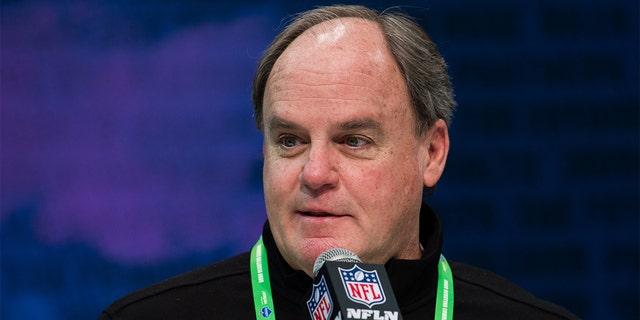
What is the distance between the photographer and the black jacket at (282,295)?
270 centimetres

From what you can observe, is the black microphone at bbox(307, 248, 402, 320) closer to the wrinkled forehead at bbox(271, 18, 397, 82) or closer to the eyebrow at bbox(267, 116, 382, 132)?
the eyebrow at bbox(267, 116, 382, 132)

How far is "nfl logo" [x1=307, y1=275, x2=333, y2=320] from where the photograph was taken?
73.9 inches

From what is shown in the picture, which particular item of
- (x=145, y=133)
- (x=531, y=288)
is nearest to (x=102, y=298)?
(x=145, y=133)

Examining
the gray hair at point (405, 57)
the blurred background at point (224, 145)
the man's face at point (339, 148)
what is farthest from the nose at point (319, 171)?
the blurred background at point (224, 145)

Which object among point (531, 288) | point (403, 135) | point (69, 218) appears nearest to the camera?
point (403, 135)

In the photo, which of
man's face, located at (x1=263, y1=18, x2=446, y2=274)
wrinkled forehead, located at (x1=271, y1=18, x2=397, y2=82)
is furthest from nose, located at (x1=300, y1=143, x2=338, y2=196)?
wrinkled forehead, located at (x1=271, y1=18, x2=397, y2=82)

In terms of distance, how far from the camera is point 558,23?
458 centimetres

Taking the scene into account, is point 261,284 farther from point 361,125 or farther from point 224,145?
point 224,145

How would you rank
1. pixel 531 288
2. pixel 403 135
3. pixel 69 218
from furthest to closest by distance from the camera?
1. pixel 531 288
2. pixel 69 218
3. pixel 403 135

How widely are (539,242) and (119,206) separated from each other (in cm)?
171

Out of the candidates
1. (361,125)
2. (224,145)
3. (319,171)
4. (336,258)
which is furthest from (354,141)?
(224,145)

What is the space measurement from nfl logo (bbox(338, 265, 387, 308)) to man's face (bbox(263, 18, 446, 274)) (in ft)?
1.88

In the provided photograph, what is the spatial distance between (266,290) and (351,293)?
96 centimetres

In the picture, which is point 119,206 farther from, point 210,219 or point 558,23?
point 558,23
